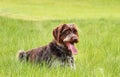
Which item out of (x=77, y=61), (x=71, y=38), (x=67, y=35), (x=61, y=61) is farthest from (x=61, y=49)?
(x=77, y=61)

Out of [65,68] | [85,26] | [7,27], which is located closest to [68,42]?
[65,68]

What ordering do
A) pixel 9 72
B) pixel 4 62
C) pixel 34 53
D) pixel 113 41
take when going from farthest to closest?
pixel 113 41 < pixel 34 53 < pixel 4 62 < pixel 9 72

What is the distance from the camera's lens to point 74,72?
5930 mm

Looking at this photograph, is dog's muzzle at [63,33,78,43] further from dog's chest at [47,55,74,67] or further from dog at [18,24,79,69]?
dog's chest at [47,55,74,67]

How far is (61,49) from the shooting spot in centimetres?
679

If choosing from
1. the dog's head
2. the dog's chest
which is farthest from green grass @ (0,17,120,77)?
the dog's head

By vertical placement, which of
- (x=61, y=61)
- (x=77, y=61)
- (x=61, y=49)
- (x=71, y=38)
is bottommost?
(x=77, y=61)

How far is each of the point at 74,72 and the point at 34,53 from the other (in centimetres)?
156

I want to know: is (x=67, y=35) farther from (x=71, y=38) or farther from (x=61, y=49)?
(x=61, y=49)

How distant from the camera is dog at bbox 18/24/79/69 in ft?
21.4

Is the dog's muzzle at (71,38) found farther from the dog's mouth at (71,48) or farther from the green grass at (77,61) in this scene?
the green grass at (77,61)

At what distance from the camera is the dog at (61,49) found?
6514 mm

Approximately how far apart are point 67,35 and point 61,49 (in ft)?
1.18

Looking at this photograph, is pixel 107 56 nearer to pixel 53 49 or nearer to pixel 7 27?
pixel 53 49
